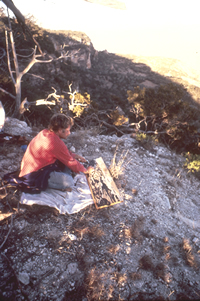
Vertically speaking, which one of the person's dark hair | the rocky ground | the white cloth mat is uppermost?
the person's dark hair

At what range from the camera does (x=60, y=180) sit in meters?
2.48

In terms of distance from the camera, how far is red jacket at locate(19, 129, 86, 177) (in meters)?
2.12

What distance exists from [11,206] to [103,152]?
2742 millimetres

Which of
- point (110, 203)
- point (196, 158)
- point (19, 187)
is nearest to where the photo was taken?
point (19, 187)

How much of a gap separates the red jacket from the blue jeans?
21 centimetres

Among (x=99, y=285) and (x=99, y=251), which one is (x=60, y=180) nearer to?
(x=99, y=251)

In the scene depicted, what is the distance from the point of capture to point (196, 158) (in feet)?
17.1

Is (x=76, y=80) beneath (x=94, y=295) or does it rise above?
beneath

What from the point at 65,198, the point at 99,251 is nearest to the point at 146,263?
the point at 99,251

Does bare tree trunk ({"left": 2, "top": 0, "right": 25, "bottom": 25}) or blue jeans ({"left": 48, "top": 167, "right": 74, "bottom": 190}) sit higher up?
bare tree trunk ({"left": 2, "top": 0, "right": 25, "bottom": 25})

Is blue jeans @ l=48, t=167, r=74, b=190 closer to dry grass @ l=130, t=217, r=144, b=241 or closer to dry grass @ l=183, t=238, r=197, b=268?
dry grass @ l=130, t=217, r=144, b=241

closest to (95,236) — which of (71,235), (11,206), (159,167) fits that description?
(71,235)

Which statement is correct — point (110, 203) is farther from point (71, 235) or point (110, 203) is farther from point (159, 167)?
point (159, 167)

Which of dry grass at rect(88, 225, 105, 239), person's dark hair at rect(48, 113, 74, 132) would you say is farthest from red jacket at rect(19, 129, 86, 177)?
dry grass at rect(88, 225, 105, 239)
